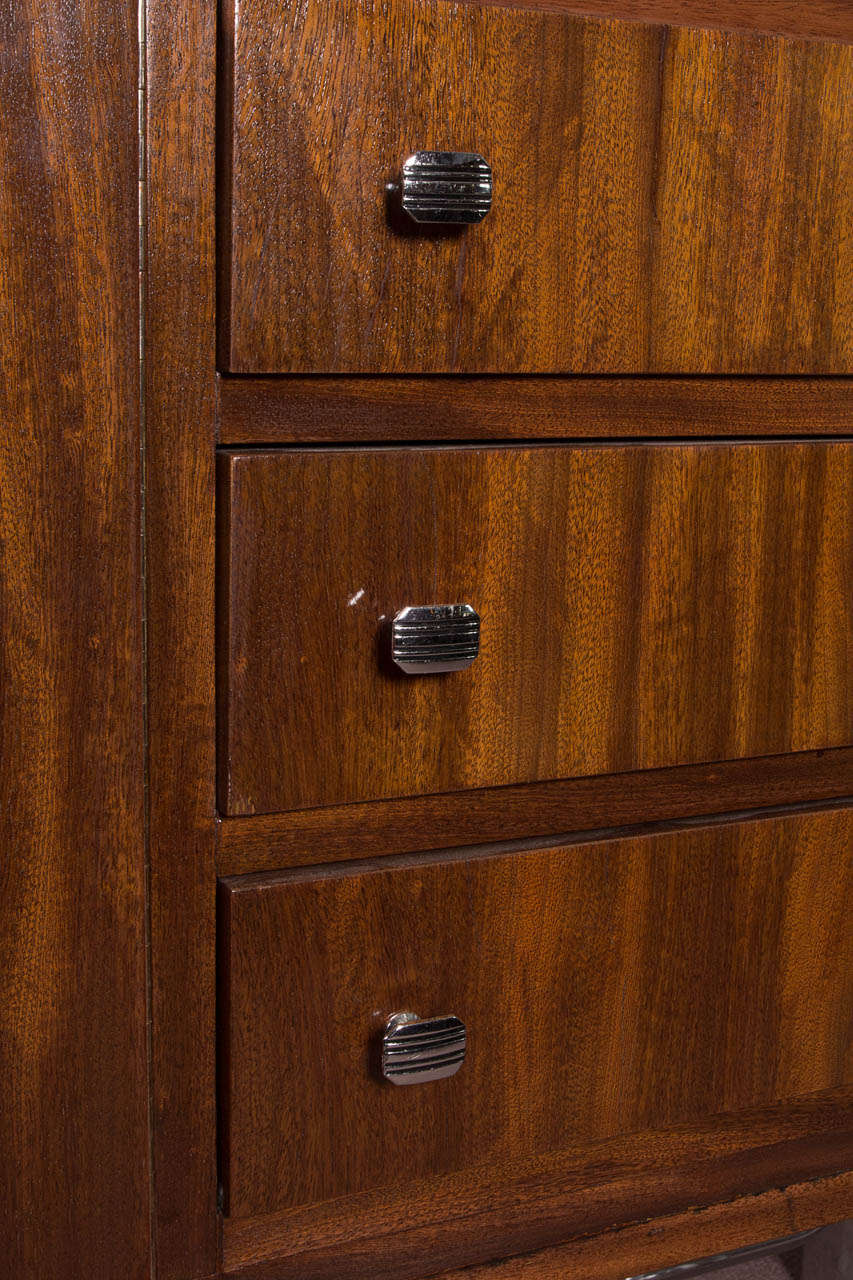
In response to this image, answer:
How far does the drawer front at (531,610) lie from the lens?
1.65 ft

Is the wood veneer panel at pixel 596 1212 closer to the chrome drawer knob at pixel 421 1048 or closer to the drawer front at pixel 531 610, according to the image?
the chrome drawer knob at pixel 421 1048

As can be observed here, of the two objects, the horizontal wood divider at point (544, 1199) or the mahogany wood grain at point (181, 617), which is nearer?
the mahogany wood grain at point (181, 617)

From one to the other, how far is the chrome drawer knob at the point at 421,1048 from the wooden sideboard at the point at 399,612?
13 mm

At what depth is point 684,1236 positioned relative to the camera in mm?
652

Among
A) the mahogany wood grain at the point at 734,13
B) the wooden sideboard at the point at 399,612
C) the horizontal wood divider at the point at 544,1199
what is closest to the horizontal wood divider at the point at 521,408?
the wooden sideboard at the point at 399,612

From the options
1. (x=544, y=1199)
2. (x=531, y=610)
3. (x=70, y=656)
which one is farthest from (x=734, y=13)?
(x=544, y=1199)

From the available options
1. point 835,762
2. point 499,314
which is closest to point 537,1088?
point 835,762

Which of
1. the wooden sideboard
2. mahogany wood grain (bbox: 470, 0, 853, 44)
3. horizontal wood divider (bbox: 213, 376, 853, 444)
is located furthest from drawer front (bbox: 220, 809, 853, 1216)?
mahogany wood grain (bbox: 470, 0, 853, 44)

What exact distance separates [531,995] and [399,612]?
0.18m

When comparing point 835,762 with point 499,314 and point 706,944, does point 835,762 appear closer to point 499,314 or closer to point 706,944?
point 706,944

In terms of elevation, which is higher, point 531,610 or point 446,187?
point 446,187

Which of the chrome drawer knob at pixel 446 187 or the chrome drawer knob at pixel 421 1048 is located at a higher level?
the chrome drawer knob at pixel 446 187

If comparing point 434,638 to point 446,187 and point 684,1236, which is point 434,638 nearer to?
point 446,187

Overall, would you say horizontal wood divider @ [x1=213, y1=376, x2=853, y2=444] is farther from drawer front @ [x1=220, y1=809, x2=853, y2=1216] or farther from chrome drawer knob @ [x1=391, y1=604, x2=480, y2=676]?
drawer front @ [x1=220, y1=809, x2=853, y2=1216]
